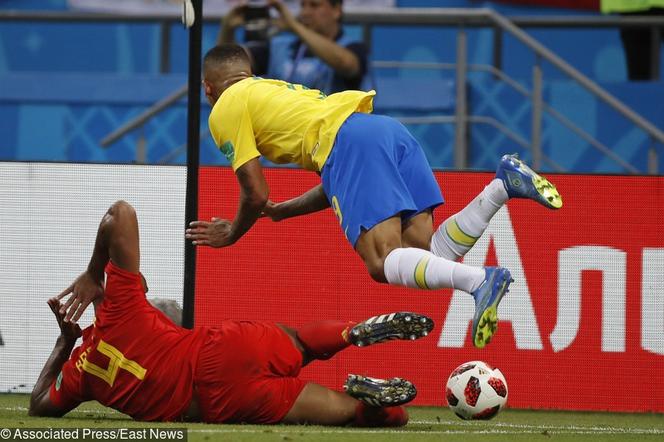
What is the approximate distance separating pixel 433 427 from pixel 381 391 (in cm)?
65

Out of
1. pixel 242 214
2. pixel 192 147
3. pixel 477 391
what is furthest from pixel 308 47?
pixel 477 391

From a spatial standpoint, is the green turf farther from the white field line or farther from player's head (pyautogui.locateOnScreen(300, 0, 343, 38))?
player's head (pyautogui.locateOnScreen(300, 0, 343, 38))

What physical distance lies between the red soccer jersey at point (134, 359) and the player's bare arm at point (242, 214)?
878mm

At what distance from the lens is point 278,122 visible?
7449 millimetres

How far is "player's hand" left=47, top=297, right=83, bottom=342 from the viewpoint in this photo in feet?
23.4

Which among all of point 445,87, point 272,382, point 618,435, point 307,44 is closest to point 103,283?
point 272,382

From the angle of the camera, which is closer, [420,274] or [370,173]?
[420,274]

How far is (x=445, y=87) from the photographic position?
12000mm

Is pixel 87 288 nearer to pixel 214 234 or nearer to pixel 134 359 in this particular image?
pixel 134 359

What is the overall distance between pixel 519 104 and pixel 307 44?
238cm

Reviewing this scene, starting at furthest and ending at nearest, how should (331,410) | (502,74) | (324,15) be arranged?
(502,74) → (324,15) → (331,410)

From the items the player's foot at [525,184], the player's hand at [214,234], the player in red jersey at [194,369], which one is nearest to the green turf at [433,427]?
the player in red jersey at [194,369]

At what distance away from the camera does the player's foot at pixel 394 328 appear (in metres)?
6.54

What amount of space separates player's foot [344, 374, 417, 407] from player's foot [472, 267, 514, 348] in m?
0.44
